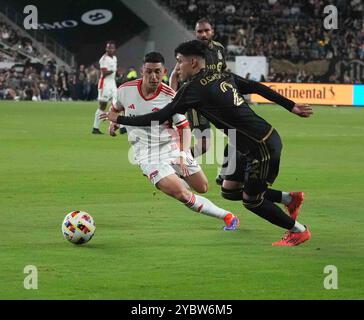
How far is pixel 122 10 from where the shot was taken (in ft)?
187

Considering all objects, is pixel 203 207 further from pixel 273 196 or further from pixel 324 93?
pixel 324 93

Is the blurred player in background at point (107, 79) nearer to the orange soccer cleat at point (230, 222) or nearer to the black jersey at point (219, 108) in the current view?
the orange soccer cleat at point (230, 222)

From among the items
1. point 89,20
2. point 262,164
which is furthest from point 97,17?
point 262,164

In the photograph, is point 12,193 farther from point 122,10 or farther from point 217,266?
point 122,10

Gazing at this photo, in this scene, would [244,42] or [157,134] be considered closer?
[157,134]

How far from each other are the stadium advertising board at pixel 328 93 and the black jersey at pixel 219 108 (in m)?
34.7

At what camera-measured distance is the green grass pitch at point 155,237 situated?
363 inches

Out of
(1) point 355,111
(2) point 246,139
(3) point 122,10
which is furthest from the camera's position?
(3) point 122,10

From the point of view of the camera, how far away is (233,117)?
11180 mm

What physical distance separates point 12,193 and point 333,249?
653 centimetres

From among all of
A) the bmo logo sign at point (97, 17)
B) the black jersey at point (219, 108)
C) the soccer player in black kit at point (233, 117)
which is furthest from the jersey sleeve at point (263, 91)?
the bmo logo sign at point (97, 17)

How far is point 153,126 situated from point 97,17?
4531cm

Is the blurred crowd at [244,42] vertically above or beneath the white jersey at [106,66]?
above
